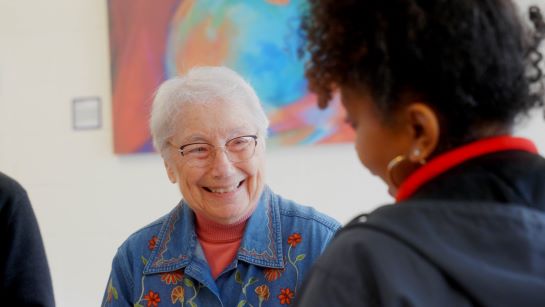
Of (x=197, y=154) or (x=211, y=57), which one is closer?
(x=197, y=154)

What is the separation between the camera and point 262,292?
1.27m

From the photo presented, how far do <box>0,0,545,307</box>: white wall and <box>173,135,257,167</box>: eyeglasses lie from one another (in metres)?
1.13

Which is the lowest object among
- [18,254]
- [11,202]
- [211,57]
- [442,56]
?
[18,254]

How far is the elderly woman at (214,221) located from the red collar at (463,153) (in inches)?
28.7

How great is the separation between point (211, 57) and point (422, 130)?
1.82 m

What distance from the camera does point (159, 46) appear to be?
7.85ft

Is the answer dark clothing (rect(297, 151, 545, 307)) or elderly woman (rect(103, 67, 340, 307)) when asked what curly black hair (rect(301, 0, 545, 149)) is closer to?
dark clothing (rect(297, 151, 545, 307))

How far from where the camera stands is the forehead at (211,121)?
1.34 metres

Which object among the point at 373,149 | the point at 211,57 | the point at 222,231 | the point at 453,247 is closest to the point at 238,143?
the point at 222,231

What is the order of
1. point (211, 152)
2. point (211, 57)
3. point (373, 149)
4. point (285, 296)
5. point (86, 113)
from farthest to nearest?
point (86, 113) < point (211, 57) < point (211, 152) < point (285, 296) < point (373, 149)

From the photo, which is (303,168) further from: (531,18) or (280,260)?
(531,18)

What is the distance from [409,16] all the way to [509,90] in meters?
0.14

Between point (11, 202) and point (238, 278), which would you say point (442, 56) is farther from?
point (11, 202)

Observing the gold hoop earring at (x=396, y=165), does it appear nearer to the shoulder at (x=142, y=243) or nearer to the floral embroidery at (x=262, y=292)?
the floral embroidery at (x=262, y=292)
